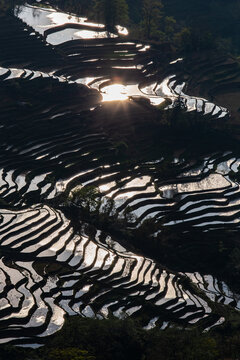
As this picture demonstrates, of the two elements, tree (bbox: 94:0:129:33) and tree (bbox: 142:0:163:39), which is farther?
tree (bbox: 142:0:163:39)

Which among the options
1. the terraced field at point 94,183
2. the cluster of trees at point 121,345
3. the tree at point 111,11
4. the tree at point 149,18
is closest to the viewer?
the cluster of trees at point 121,345

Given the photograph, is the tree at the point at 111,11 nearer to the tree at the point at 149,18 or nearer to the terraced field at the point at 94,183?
the terraced field at the point at 94,183

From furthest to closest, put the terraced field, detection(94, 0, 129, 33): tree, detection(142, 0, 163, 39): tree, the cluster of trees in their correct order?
detection(142, 0, 163, 39): tree → detection(94, 0, 129, 33): tree → the terraced field → the cluster of trees

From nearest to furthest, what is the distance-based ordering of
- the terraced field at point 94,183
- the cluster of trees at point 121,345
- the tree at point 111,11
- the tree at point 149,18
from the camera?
the cluster of trees at point 121,345 → the terraced field at point 94,183 → the tree at point 111,11 → the tree at point 149,18

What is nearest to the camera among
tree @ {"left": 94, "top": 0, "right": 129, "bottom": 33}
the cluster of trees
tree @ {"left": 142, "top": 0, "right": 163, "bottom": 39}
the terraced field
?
the cluster of trees

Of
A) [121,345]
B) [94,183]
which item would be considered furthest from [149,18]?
[121,345]

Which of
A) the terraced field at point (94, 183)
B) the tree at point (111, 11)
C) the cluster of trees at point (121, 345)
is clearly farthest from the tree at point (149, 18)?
the cluster of trees at point (121, 345)

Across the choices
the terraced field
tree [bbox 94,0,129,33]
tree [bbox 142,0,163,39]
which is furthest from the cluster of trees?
tree [bbox 142,0,163,39]

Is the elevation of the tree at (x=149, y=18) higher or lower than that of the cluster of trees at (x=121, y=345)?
higher

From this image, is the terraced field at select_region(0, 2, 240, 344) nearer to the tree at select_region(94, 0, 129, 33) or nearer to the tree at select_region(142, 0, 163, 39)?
the tree at select_region(94, 0, 129, 33)
